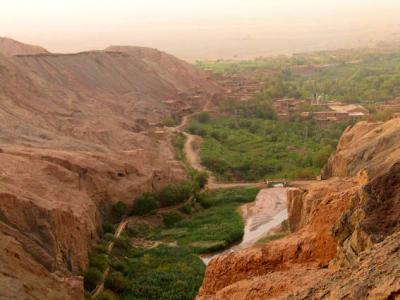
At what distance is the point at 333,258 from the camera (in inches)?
379

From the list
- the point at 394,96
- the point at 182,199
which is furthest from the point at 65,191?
the point at 394,96

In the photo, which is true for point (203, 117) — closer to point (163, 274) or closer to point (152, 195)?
point (152, 195)

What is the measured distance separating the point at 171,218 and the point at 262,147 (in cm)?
1871

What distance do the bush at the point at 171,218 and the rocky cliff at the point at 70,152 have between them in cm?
179

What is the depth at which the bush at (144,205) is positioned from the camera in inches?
1057

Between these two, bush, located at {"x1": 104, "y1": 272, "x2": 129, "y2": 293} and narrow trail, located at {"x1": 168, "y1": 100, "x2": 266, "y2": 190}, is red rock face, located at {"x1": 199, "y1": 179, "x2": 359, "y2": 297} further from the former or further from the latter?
narrow trail, located at {"x1": 168, "y1": 100, "x2": 266, "y2": 190}

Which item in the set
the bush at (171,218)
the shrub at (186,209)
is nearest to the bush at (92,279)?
the bush at (171,218)

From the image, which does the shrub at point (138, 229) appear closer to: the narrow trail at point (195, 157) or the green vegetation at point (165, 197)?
the green vegetation at point (165, 197)

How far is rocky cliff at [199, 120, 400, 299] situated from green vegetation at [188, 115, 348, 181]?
24.3m

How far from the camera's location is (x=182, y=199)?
2930cm

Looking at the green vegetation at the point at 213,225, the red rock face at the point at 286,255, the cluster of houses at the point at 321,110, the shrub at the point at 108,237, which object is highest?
the red rock face at the point at 286,255

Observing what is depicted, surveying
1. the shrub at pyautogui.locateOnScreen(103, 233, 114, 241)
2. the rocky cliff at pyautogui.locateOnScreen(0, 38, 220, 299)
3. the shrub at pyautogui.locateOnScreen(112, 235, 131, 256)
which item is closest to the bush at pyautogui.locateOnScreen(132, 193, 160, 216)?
the rocky cliff at pyautogui.locateOnScreen(0, 38, 220, 299)

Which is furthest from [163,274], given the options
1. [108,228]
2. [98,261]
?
[108,228]

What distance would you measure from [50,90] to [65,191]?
25.4m
